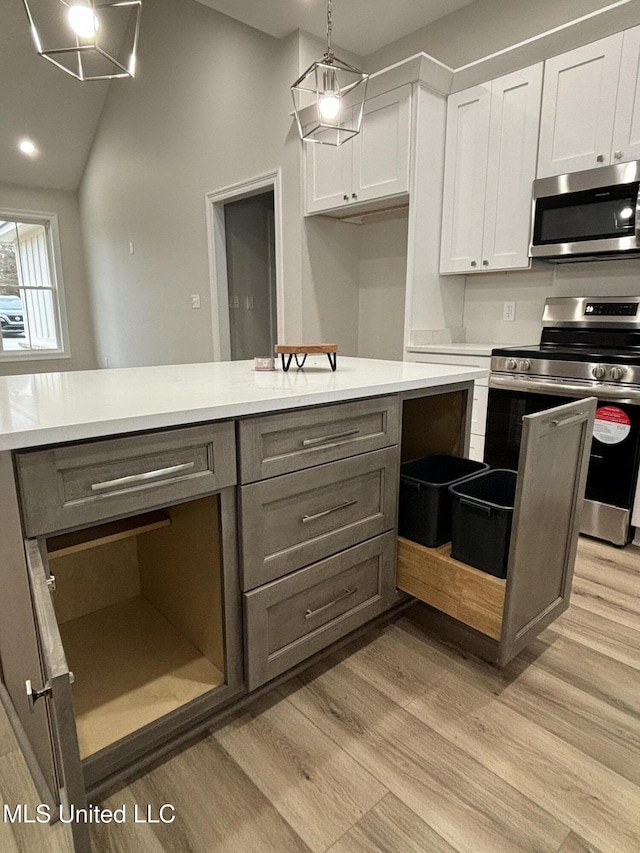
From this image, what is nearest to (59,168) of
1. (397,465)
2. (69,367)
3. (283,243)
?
(69,367)

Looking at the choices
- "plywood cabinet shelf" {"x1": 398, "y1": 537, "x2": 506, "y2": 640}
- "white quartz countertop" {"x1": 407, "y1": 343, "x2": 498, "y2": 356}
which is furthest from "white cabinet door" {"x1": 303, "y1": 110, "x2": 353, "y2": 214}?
"plywood cabinet shelf" {"x1": 398, "y1": 537, "x2": 506, "y2": 640}

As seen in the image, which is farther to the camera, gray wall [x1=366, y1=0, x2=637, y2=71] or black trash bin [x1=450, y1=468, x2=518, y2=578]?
gray wall [x1=366, y1=0, x2=637, y2=71]

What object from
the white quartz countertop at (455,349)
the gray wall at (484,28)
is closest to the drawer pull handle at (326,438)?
Answer: the white quartz countertop at (455,349)

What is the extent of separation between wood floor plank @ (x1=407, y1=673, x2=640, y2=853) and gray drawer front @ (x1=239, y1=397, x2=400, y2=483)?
0.78 meters

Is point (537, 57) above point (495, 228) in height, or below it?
above

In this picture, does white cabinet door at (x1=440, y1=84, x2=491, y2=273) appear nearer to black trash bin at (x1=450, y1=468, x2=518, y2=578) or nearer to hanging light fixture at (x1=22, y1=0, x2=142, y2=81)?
black trash bin at (x1=450, y1=468, x2=518, y2=578)

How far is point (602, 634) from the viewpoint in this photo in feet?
5.90

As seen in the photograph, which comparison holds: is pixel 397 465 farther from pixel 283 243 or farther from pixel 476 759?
pixel 283 243

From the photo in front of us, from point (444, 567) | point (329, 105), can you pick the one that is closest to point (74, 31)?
point (329, 105)

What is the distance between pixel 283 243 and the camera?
12.1 ft

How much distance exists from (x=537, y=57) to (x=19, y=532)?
3199 millimetres

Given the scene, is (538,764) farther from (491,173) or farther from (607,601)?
(491,173)

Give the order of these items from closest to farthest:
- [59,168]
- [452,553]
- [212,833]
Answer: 1. [212,833]
2. [452,553]
3. [59,168]

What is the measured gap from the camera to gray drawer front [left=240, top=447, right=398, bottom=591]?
1306 millimetres
